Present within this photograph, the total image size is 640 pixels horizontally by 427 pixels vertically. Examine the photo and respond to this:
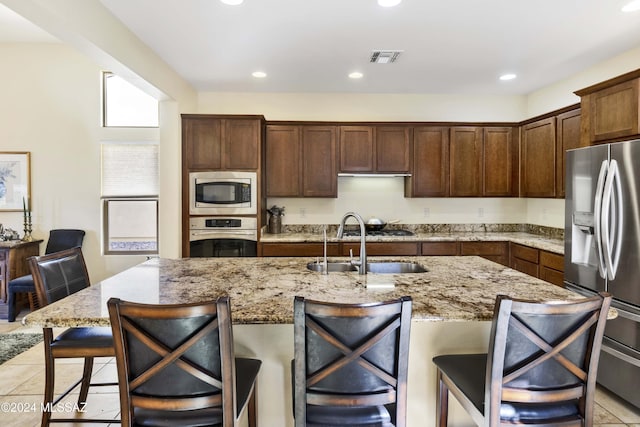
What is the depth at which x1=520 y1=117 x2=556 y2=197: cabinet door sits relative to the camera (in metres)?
4.09

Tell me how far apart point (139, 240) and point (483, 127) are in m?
4.79

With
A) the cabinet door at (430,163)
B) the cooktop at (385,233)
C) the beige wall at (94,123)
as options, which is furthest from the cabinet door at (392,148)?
the cooktop at (385,233)

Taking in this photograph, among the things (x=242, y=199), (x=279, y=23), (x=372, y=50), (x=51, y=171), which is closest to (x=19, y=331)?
(x=51, y=171)

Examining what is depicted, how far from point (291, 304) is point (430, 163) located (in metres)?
3.60

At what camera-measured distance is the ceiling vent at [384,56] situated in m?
3.44

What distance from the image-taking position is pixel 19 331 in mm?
3902

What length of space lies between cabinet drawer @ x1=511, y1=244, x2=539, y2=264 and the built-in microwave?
10.00 ft

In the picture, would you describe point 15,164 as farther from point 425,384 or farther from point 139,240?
point 425,384

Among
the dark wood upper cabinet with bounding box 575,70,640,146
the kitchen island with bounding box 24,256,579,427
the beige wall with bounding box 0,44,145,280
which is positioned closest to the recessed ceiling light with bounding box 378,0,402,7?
the dark wood upper cabinet with bounding box 575,70,640,146

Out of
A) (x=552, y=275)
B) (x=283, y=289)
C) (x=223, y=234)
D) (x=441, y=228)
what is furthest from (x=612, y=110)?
(x=223, y=234)

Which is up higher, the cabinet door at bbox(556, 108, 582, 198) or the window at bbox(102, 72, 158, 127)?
the window at bbox(102, 72, 158, 127)

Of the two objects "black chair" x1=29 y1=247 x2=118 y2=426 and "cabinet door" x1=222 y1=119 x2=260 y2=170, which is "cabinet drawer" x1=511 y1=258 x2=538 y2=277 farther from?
"black chair" x1=29 y1=247 x2=118 y2=426

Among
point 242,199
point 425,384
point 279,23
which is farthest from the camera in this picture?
point 242,199

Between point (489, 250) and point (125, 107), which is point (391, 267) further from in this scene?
point (125, 107)
